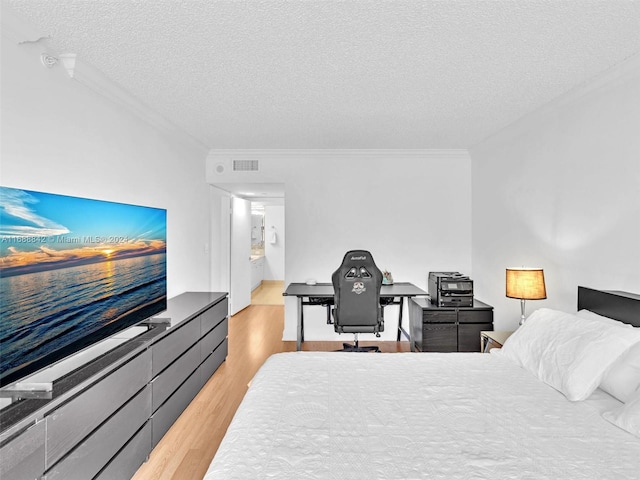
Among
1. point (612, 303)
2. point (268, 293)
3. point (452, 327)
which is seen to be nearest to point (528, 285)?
point (612, 303)

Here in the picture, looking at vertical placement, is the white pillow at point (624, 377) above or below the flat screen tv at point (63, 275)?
below

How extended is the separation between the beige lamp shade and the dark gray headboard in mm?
357

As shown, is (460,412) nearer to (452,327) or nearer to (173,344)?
(173,344)

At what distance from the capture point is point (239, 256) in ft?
20.6

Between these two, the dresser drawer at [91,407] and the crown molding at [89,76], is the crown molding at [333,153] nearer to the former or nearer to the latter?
the crown molding at [89,76]

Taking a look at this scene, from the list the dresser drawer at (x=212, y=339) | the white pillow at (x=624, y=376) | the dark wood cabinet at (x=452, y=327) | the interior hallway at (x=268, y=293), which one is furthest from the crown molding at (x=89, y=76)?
the interior hallway at (x=268, y=293)

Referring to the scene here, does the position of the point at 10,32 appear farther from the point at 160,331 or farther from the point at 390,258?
the point at 390,258

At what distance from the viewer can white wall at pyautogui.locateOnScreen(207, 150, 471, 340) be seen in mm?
4988

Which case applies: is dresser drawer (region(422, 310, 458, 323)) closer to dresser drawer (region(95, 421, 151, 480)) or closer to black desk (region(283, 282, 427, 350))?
black desk (region(283, 282, 427, 350))

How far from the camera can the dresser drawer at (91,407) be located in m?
1.54

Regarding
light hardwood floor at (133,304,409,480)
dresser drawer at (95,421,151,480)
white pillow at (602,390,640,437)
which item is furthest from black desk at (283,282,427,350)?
white pillow at (602,390,640,437)

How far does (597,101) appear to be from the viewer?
271 centimetres

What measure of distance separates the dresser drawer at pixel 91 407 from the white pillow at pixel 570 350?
2.36 metres

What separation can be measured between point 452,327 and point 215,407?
8.44ft
